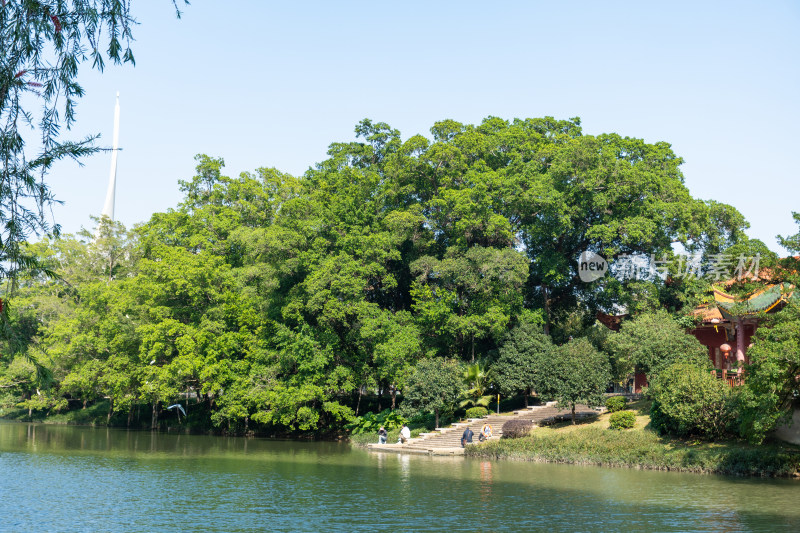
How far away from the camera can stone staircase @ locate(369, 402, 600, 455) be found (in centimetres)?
3419

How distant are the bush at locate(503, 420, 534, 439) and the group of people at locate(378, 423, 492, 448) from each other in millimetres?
1141

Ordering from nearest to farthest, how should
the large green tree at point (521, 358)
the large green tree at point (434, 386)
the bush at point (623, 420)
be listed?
1. the bush at point (623, 420)
2. the large green tree at point (434, 386)
3. the large green tree at point (521, 358)

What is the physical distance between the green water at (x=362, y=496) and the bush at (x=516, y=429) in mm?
3365

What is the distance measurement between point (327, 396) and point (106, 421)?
24.9m

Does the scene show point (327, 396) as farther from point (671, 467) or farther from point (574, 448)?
point (671, 467)

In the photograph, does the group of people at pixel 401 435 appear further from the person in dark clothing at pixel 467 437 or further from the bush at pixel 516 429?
the bush at pixel 516 429

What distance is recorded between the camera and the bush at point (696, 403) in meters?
26.4

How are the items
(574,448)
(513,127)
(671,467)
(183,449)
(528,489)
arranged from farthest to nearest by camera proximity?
(513,127) < (183,449) < (574,448) < (671,467) < (528,489)

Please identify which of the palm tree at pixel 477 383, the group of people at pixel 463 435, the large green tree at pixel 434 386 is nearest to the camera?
the group of people at pixel 463 435

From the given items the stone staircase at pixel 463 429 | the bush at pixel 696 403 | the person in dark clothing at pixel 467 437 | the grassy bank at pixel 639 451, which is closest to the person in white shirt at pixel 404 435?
the stone staircase at pixel 463 429

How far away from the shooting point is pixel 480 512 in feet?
58.0

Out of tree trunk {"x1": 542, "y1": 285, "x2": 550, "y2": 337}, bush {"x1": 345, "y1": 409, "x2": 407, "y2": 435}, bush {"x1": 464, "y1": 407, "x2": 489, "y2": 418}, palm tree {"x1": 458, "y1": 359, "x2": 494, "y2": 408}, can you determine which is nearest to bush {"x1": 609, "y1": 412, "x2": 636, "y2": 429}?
bush {"x1": 464, "y1": 407, "x2": 489, "y2": 418}

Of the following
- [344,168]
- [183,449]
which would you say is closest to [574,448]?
[183,449]

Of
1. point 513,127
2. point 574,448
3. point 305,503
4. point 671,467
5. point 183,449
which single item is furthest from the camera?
point 513,127
